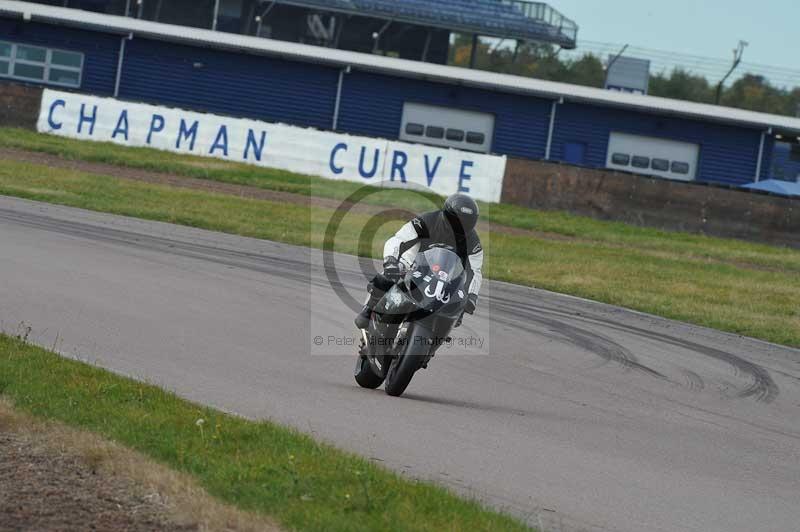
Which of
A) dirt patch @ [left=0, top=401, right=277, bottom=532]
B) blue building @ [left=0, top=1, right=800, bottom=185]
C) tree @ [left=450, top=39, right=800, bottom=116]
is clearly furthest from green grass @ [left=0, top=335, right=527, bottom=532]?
tree @ [left=450, top=39, right=800, bottom=116]

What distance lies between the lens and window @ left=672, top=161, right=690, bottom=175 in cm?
4312

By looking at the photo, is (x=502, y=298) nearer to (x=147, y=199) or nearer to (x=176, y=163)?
(x=147, y=199)

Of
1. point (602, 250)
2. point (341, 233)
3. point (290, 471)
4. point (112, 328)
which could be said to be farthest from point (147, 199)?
point (290, 471)

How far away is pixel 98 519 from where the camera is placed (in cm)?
569

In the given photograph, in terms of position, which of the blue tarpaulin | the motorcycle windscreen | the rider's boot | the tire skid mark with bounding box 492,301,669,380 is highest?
the blue tarpaulin

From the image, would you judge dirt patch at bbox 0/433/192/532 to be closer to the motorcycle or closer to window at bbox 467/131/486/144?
the motorcycle

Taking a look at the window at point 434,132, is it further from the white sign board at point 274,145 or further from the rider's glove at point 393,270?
the rider's glove at point 393,270

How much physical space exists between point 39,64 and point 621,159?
20150mm

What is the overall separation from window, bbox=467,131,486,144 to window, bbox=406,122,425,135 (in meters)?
1.60

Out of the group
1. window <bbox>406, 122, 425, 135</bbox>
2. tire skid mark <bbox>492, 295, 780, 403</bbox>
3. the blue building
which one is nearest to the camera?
tire skid mark <bbox>492, 295, 780, 403</bbox>

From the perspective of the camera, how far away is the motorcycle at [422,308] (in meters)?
9.36

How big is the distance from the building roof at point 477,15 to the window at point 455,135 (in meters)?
12.7

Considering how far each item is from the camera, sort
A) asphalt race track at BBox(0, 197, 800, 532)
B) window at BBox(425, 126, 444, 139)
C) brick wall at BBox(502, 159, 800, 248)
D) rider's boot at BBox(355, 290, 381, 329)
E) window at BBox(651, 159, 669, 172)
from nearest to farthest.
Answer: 1. asphalt race track at BBox(0, 197, 800, 532)
2. rider's boot at BBox(355, 290, 381, 329)
3. brick wall at BBox(502, 159, 800, 248)
4. window at BBox(425, 126, 444, 139)
5. window at BBox(651, 159, 669, 172)

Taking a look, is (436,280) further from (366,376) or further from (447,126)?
(447,126)
